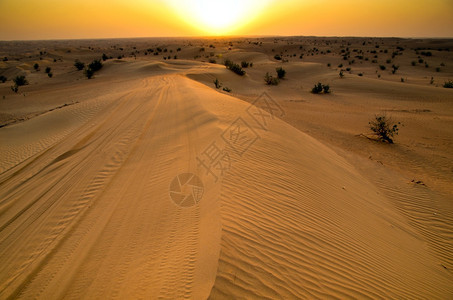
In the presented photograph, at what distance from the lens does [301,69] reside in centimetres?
2248

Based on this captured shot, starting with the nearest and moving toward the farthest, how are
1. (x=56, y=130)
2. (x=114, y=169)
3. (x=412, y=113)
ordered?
(x=114, y=169) → (x=56, y=130) → (x=412, y=113)

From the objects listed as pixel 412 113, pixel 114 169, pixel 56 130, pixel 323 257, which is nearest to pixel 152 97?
pixel 56 130

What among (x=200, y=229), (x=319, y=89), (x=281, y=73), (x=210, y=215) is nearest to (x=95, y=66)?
(x=281, y=73)

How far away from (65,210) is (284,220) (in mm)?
3463

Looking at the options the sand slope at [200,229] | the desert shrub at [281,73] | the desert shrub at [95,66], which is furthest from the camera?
the desert shrub at [95,66]

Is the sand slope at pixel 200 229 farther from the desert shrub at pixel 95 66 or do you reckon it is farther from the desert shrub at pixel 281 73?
the desert shrub at pixel 95 66

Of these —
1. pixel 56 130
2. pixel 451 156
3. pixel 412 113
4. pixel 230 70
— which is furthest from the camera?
pixel 230 70

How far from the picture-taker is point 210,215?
9.62 feet

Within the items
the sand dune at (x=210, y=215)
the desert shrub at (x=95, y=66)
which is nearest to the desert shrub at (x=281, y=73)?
the sand dune at (x=210, y=215)

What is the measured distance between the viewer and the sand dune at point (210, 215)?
2.29 meters

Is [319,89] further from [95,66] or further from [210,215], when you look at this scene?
[95,66]

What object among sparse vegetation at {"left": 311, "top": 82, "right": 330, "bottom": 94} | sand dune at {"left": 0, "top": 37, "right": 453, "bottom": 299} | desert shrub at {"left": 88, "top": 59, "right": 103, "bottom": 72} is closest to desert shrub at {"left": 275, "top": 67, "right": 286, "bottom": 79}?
sparse vegetation at {"left": 311, "top": 82, "right": 330, "bottom": 94}

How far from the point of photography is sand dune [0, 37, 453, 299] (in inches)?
90.2

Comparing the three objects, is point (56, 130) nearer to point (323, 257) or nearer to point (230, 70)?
point (323, 257)
